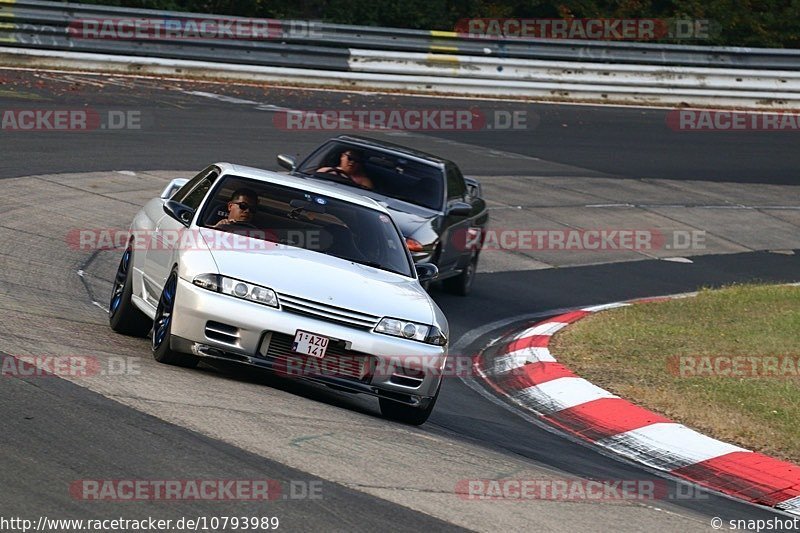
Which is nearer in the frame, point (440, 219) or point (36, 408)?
point (36, 408)

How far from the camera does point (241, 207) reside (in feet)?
29.6

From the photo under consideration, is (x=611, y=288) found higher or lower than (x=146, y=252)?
lower

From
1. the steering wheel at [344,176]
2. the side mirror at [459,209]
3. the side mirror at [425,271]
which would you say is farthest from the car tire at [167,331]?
the side mirror at [459,209]

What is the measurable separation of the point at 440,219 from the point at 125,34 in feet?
44.0

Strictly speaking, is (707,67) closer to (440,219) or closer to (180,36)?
(180,36)

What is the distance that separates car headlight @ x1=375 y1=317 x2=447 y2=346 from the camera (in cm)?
801

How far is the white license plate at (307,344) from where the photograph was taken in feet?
25.5

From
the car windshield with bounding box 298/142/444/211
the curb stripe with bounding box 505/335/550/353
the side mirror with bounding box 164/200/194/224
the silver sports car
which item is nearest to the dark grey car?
the car windshield with bounding box 298/142/444/211

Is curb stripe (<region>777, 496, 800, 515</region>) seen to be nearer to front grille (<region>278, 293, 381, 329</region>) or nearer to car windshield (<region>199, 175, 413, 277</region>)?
front grille (<region>278, 293, 381, 329</region>)

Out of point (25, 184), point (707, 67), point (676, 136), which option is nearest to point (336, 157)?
point (25, 184)

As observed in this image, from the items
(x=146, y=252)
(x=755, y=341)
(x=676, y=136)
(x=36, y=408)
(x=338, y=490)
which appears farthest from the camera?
(x=676, y=136)

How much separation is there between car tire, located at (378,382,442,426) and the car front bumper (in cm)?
40

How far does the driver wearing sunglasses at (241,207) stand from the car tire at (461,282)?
5.84 m

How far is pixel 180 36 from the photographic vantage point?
25422 mm
